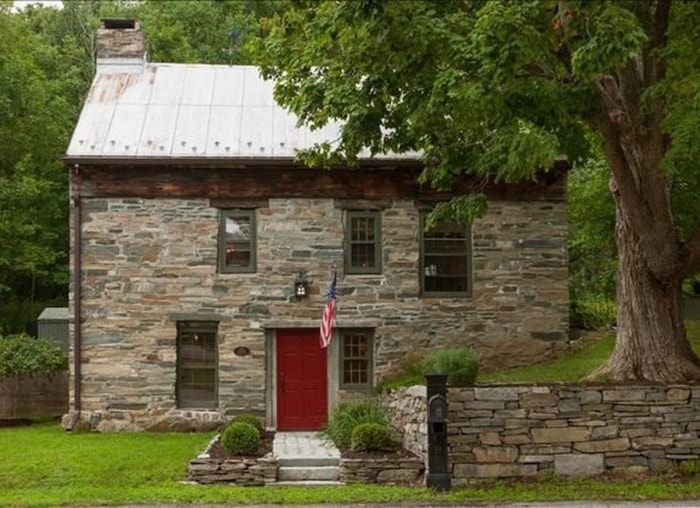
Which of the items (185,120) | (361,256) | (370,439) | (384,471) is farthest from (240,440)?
(185,120)

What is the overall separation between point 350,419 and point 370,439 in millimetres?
1689

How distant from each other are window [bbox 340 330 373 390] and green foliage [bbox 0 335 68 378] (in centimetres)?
659

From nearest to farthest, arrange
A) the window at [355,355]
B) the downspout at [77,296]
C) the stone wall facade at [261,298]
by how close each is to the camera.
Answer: the downspout at [77,296], the stone wall facade at [261,298], the window at [355,355]

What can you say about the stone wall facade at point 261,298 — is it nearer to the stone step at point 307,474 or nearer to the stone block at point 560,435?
the stone step at point 307,474

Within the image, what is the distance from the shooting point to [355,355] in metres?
16.7

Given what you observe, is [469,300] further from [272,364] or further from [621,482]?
[621,482]

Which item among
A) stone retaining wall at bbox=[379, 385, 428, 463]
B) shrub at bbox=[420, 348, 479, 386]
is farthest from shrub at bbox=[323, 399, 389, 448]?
shrub at bbox=[420, 348, 479, 386]

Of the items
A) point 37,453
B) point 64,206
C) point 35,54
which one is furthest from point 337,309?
point 35,54

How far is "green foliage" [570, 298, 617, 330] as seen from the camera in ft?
61.1

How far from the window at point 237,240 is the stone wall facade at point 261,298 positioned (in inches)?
7.0

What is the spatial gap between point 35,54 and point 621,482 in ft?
82.1

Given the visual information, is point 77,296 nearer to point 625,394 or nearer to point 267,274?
point 267,274

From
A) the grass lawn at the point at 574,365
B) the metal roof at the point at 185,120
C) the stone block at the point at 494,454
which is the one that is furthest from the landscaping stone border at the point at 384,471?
the metal roof at the point at 185,120

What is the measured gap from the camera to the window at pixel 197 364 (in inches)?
644
